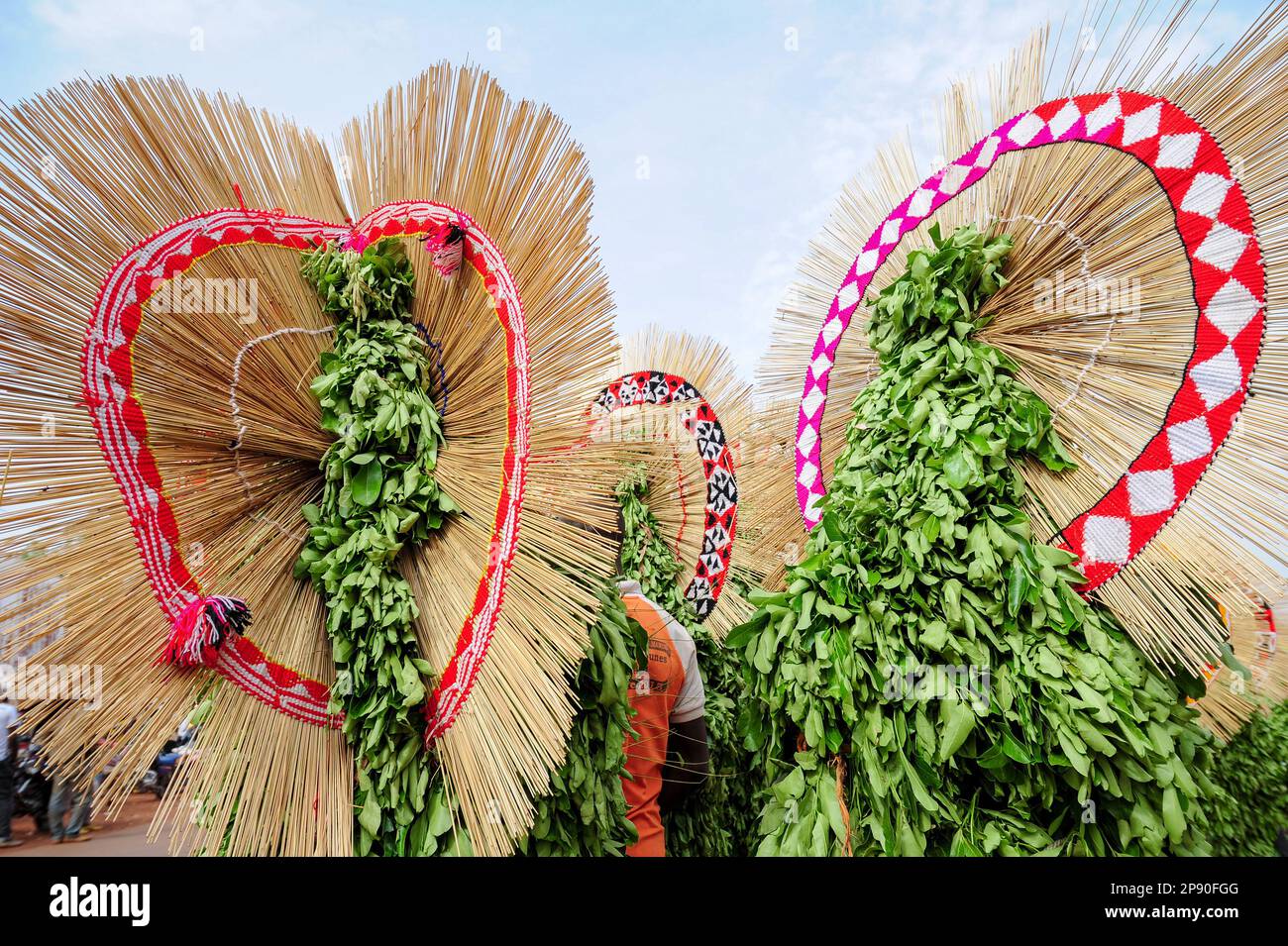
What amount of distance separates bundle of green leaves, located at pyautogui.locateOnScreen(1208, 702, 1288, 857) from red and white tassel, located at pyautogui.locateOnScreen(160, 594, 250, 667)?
13.7 feet

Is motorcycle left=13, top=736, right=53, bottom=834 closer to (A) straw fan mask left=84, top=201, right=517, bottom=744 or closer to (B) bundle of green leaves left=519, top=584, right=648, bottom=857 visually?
(A) straw fan mask left=84, top=201, right=517, bottom=744

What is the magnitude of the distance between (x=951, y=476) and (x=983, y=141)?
89cm

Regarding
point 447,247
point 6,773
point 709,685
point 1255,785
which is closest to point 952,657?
point 447,247

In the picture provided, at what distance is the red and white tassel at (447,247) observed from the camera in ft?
4.99

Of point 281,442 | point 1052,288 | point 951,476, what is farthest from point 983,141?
point 281,442

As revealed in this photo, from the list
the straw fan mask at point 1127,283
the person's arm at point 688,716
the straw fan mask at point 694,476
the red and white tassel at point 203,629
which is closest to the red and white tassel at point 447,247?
the red and white tassel at point 203,629

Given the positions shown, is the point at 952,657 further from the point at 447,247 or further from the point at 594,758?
the point at 447,247

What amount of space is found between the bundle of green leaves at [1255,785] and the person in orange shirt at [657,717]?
2657mm

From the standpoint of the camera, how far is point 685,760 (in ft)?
9.05

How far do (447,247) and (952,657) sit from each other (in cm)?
137

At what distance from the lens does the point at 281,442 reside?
1550 mm

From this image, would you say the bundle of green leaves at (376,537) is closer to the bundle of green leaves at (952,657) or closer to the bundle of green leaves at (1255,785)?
the bundle of green leaves at (952,657)

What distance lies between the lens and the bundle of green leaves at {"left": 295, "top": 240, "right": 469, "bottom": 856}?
1486 millimetres
